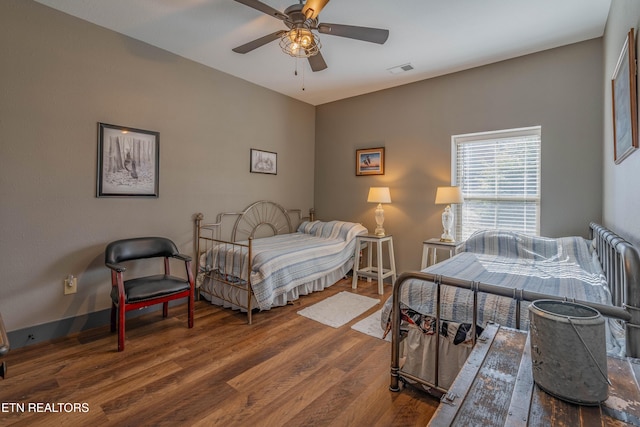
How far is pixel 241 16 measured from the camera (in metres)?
2.49

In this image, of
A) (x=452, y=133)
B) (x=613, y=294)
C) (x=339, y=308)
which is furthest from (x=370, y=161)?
(x=613, y=294)

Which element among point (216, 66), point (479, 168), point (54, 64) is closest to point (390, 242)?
point (479, 168)

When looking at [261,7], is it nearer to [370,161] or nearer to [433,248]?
[370,161]

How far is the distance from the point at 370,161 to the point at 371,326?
7.72 ft

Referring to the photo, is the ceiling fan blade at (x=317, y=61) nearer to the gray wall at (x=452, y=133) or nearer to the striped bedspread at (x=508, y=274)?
the gray wall at (x=452, y=133)

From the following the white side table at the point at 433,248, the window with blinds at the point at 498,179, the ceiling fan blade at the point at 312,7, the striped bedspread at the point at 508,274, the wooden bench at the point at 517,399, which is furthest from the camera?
the white side table at the point at 433,248

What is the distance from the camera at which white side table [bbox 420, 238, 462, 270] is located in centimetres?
328

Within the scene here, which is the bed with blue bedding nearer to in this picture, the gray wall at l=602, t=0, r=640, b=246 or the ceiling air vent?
the ceiling air vent

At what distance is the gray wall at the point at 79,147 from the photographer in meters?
2.29

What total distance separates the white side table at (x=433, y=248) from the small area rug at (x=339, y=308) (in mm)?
729

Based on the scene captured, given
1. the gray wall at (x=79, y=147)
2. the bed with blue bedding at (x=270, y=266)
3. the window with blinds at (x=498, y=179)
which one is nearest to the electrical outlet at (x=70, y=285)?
the gray wall at (x=79, y=147)

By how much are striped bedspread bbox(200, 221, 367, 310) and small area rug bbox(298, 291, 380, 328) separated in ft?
0.98

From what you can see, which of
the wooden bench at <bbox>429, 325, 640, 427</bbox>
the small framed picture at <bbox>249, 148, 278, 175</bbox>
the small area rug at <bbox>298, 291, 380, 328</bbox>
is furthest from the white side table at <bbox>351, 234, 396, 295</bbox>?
the wooden bench at <bbox>429, 325, 640, 427</bbox>

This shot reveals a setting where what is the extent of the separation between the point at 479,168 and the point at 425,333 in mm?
2449
